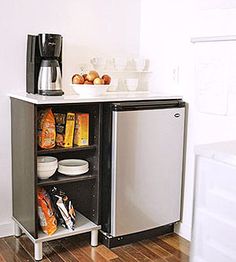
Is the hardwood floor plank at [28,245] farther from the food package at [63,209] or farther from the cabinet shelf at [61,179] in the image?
the cabinet shelf at [61,179]

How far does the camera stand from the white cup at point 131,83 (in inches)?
130

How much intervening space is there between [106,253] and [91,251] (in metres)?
0.10

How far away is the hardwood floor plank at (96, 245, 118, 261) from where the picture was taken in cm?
274

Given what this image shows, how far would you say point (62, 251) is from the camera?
9.27 feet

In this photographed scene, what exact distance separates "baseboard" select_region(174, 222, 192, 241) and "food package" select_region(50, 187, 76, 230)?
80cm

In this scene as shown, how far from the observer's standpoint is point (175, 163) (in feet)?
9.82

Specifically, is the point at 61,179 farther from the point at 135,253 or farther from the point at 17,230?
the point at 135,253

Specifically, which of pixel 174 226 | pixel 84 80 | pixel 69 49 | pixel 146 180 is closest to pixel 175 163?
pixel 146 180

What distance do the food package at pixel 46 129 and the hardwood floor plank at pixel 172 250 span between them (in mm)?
1021

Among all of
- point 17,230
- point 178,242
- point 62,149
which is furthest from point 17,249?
point 178,242

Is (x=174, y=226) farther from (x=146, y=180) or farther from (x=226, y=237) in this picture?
(x=226, y=237)

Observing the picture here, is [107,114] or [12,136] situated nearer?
[107,114]

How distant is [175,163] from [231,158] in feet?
3.74

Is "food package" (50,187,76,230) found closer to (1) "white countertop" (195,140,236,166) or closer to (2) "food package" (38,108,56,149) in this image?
(2) "food package" (38,108,56,149)
